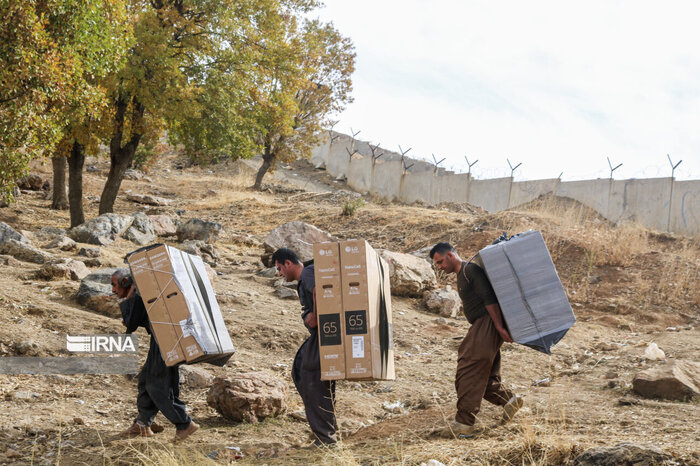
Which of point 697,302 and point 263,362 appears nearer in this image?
point 263,362

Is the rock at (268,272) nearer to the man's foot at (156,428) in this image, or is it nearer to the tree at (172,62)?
the tree at (172,62)

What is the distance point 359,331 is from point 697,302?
9578 mm

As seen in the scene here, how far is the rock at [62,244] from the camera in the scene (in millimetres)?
→ 11453

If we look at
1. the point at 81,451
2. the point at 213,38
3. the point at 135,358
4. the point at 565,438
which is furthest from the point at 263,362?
the point at 213,38

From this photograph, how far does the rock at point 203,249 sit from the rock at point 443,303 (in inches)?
168

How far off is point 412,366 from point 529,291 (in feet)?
11.9

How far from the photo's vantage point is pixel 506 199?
23250 mm

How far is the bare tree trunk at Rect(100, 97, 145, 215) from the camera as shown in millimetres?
14766

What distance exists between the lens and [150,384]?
4.86 meters

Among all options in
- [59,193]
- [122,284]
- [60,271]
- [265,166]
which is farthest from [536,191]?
[122,284]

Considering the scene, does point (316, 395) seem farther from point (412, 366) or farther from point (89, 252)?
point (89, 252)

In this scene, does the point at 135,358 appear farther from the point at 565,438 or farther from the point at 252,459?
the point at 565,438

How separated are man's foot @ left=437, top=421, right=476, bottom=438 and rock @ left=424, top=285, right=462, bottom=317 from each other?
600 cm

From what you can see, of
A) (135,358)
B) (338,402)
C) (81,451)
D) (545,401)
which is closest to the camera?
(81,451)
